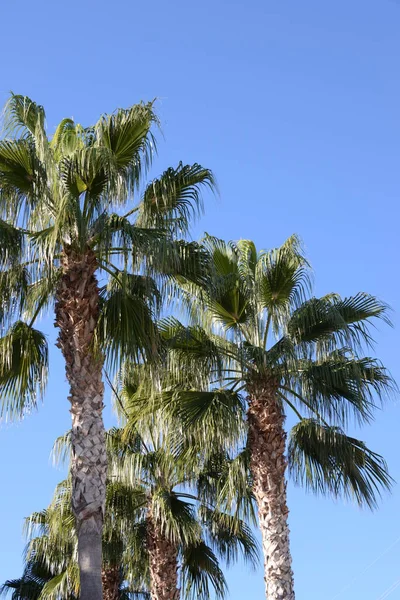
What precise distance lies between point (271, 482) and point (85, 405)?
4.21 metres

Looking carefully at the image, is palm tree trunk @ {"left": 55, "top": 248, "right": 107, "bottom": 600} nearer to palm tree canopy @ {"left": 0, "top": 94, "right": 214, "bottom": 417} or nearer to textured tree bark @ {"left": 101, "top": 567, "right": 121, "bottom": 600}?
palm tree canopy @ {"left": 0, "top": 94, "right": 214, "bottom": 417}

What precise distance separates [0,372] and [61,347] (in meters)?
1.24

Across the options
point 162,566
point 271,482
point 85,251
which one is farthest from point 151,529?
point 85,251

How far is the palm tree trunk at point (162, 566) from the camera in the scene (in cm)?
1711

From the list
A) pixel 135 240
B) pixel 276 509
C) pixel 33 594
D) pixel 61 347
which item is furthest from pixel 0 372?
pixel 33 594

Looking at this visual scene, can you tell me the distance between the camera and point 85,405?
1142cm

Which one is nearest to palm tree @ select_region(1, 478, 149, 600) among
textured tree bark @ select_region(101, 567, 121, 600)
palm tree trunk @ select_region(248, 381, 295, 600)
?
textured tree bark @ select_region(101, 567, 121, 600)

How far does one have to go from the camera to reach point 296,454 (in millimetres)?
15398

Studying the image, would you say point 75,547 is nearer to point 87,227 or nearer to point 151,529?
point 151,529

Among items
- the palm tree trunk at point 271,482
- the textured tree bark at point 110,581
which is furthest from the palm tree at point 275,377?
the textured tree bark at point 110,581

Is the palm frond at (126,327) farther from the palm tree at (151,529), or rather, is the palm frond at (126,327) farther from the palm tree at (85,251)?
the palm tree at (151,529)

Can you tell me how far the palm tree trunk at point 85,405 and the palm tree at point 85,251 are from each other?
0.6 inches

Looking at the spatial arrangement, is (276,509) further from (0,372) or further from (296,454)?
(0,372)

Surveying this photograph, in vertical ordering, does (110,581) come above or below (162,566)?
above
